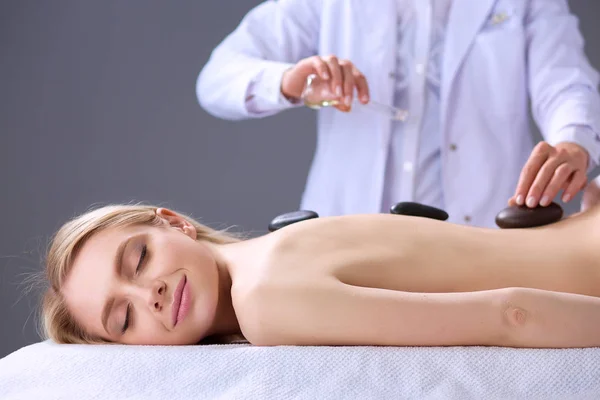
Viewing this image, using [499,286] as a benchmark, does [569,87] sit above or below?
above

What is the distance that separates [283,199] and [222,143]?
11.1 inches

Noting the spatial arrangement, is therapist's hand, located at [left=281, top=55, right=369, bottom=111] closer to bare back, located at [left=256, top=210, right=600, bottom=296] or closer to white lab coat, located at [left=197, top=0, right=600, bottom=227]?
white lab coat, located at [left=197, top=0, right=600, bottom=227]

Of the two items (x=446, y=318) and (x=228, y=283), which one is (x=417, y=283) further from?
(x=228, y=283)

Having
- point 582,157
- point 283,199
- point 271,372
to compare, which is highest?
point 582,157

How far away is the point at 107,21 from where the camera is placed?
99.4 inches

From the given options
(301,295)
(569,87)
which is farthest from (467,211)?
(301,295)

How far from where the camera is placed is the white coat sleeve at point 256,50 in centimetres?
199

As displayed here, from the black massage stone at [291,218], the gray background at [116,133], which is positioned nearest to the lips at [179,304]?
the black massage stone at [291,218]

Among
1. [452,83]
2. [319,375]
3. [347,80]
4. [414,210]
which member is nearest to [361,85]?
[347,80]

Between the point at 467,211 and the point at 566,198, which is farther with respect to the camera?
the point at 467,211

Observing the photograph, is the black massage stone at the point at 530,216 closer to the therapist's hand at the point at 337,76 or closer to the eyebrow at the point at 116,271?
the therapist's hand at the point at 337,76

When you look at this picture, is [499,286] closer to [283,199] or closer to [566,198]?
[566,198]

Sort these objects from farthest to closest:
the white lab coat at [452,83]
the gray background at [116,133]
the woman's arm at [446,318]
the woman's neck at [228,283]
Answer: the gray background at [116,133] < the white lab coat at [452,83] < the woman's neck at [228,283] < the woman's arm at [446,318]

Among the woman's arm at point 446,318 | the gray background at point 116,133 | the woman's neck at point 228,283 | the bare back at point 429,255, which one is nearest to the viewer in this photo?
the woman's arm at point 446,318
